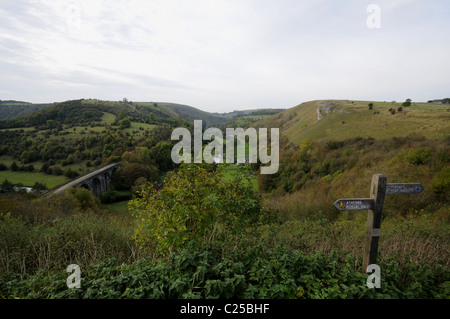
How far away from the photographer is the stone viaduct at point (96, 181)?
162 feet

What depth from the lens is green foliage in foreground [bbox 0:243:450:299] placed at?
360 cm

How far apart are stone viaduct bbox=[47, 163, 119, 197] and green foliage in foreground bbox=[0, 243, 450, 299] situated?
52.0m

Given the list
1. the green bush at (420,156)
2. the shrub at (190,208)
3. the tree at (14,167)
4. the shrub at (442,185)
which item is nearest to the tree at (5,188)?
the tree at (14,167)

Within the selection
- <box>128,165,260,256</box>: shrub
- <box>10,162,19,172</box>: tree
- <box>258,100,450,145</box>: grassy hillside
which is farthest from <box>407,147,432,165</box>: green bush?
<box>10,162,19,172</box>: tree

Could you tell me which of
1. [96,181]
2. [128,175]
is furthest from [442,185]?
[96,181]

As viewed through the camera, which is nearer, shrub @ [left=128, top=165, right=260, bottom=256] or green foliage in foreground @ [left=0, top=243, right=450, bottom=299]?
green foliage in foreground @ [left=0, top=243, right=450, bottom=299]

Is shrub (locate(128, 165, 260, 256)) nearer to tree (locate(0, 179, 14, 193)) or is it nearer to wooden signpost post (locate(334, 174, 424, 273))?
wooden signpost post (locate(334, 174, 424, 273))

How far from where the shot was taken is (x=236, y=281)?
3.77 meters

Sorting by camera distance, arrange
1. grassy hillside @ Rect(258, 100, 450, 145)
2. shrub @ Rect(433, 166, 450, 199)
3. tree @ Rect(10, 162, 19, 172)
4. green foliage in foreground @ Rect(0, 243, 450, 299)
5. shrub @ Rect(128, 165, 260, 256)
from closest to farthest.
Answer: green foliage in foreground @ Rect(0, 243, 450, 299)
shrub @ Rect(128, 165, 260, 256)
shrub @ Rect(433, 166, 450, 199)
grassy hillside @ Rect(258, 100, 450, 145)
tree @ Rect(10, 162, 19, 172)

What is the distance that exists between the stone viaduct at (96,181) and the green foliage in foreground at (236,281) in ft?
171

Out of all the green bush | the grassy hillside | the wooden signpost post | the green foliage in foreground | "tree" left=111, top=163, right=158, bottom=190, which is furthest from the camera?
"tree" left=111, top=163, right=158, bottom=190

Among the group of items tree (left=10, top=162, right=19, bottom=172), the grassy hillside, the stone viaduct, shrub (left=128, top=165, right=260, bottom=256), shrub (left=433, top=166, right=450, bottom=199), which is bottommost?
the stone viaduct

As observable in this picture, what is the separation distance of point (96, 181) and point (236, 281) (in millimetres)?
60567
